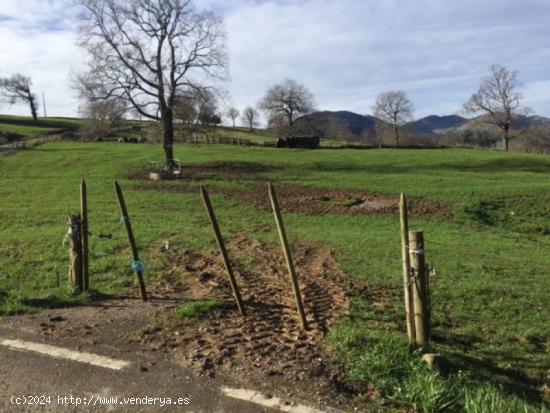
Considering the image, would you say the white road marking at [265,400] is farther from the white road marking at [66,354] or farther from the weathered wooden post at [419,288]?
the weathered wooden post at [419,288]

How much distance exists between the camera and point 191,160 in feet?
116

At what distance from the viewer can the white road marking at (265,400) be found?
4301mm

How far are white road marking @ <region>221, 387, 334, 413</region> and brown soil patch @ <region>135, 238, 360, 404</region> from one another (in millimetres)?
156

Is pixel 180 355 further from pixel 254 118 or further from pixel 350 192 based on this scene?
pixel 254 118

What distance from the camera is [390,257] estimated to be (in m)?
10.8

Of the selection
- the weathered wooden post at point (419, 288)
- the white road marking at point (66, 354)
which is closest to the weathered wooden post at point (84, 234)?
the white road marking at point (66, 354)

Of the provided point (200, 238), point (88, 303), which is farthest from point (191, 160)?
point (88, 303)

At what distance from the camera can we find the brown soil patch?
4879 mm

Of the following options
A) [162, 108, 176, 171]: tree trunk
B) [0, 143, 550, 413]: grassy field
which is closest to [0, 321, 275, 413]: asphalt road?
[0, 143, 550, 413]: grassy field

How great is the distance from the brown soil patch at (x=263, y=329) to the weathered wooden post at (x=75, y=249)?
1673mm

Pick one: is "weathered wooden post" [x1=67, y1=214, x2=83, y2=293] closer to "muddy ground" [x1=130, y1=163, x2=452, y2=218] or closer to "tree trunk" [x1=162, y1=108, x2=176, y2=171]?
"muddy ground" [x1=130, y1=163, x2=452, y2=218]

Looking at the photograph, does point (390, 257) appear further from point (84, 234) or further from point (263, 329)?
point (84, 234)

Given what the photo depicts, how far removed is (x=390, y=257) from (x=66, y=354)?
7.11 meters

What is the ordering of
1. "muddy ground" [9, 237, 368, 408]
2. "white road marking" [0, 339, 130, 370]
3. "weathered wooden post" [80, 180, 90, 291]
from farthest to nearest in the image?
"weathered wooden post" [80, 180, 90, 291]
"white road marking" [0, 339, 130, 370]
"muddy ground" [9, 237, 368, 408]
